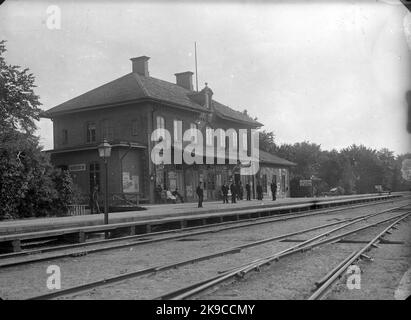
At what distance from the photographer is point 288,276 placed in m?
7.70

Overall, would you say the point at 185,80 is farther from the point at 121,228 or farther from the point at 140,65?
the point at 121,228

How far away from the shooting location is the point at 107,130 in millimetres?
31750

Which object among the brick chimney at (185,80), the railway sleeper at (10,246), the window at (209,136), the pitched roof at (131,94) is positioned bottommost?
the railway sleeper at (10,246)

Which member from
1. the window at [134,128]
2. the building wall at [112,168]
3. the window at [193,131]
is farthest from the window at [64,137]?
the window at [193,131]

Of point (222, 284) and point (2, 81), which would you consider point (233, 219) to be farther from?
point (222, 284)

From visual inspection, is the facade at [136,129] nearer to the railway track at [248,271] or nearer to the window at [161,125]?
the window at [161,125]

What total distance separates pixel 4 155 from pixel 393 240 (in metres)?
16.8

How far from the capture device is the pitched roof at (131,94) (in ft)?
99.3

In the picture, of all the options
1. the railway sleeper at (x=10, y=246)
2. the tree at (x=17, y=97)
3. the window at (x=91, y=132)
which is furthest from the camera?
the window at (x=91, y=132)

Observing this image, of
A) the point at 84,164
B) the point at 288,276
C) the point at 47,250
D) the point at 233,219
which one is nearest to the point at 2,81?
the point at 84,164

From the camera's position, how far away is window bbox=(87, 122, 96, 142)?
32.4m

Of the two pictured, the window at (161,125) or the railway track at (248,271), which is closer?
the railway track at (248,271)

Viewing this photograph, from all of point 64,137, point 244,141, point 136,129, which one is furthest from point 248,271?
point 244,141

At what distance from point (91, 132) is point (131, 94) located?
442 centimetres
